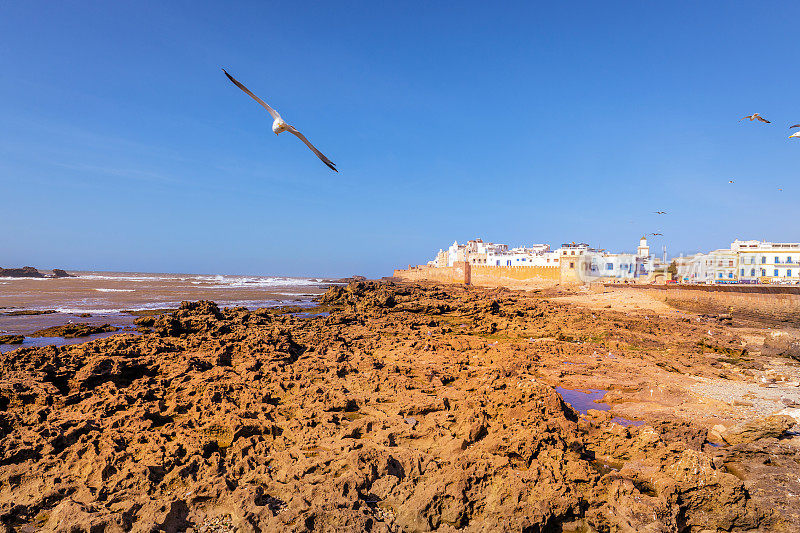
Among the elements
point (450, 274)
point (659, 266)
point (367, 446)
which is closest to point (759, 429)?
point (367, 446)

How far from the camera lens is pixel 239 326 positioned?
13.2 metres

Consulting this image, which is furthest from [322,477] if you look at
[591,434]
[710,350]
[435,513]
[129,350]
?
[710,350]

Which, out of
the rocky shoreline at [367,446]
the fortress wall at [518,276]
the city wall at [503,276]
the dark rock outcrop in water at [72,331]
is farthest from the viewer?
the city wall at [503,276]

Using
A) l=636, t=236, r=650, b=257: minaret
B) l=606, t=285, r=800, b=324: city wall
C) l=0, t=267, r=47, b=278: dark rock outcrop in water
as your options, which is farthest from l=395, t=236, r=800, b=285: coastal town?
l=0, t=267, r=47, b=278: dark rock outcrop in water

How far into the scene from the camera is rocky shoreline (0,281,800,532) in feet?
12.9

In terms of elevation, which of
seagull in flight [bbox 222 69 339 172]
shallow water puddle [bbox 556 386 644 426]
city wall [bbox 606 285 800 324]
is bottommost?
shallow water puddle [bbox 556 386 644 426]

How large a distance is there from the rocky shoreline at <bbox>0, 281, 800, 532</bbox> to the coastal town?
41579 mm

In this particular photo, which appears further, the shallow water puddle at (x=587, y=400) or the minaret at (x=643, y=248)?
the minaret at (x=643, y=248)

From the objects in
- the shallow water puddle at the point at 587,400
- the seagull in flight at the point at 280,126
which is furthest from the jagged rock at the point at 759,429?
the seagull in flight at the point at 280,126

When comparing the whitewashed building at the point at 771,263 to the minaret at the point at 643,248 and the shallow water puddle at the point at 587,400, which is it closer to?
the minaret at the point at 643,248

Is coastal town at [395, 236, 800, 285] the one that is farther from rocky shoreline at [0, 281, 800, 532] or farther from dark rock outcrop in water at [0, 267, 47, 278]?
dark rock outcrop in water at [0, 267, 47, 278]

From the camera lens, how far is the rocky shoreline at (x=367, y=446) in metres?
3.94

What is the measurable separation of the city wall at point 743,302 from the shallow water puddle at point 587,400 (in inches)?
734

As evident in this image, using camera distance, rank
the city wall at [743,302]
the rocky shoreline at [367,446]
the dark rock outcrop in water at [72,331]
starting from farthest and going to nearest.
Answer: the city wall at [743,302], the dark rock outcrop in water at [72,331], the rocky shoreline at [367,446]
